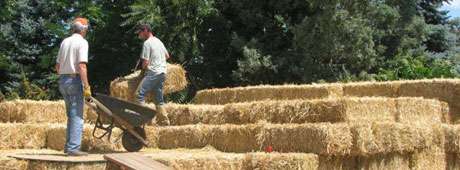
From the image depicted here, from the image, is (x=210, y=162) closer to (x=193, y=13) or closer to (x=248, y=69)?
(x=248, y=69)

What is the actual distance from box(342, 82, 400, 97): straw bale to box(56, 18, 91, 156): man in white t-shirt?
572cm

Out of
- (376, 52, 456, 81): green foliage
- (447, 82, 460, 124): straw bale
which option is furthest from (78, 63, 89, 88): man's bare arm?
(376, 52, 456, 81): green foliage

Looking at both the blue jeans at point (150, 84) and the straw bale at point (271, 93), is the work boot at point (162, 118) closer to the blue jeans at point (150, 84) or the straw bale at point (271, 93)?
the blue jeans at point (150, 84)

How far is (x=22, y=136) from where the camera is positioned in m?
9.88

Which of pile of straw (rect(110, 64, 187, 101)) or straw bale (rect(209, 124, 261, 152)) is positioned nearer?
straw bale (rect(209, 124, 261, 152))

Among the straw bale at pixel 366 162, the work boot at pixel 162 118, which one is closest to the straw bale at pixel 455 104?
the straw bale at pixel 366 162

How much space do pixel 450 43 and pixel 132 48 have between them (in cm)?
1151

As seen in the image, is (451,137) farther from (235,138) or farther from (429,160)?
(235,138)

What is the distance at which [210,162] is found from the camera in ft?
24.3

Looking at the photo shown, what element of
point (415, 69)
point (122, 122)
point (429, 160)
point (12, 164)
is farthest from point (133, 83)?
point (415, 69)

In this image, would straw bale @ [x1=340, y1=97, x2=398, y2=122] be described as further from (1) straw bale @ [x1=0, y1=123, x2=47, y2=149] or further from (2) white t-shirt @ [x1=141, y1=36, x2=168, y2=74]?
(1) straw bale @ [x1=0, y1=123, x2=47, y2=149]

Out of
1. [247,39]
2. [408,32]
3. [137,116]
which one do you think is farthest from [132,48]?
[137,116]

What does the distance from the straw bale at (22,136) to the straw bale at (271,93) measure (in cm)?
469

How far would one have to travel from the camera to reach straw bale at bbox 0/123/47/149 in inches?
384
